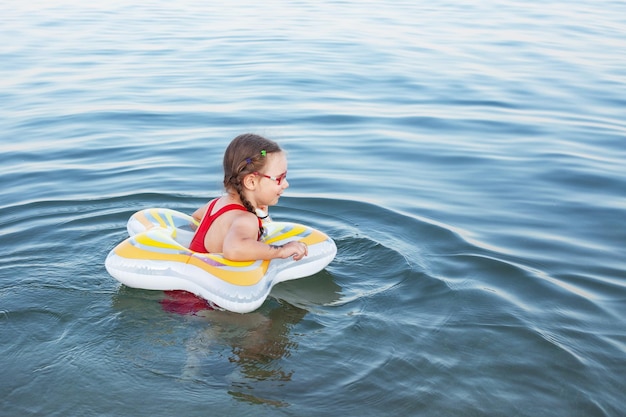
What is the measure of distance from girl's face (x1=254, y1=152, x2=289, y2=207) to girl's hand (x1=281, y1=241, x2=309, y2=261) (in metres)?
0.33

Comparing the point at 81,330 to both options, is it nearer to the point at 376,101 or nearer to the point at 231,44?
the point at 376,101

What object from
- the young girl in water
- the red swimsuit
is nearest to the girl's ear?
the young girl in water

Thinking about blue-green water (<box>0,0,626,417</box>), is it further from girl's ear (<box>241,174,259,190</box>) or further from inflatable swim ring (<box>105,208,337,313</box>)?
girl's ear (<box>241,174,259,190</box>)

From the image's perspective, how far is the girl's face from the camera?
5180mm

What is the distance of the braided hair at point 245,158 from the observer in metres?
5.14

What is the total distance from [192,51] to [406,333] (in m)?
10.9

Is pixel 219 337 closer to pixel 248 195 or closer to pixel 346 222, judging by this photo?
pixel 248 195

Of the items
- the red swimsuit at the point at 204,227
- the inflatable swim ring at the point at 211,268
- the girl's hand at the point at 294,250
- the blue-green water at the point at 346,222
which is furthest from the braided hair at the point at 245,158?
the blue-green water at the point at 346,222

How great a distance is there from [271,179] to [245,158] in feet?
0.72

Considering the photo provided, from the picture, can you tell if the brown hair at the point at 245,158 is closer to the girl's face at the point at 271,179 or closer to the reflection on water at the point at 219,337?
the girl's face at the point at 271,179

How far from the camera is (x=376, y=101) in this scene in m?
10.8

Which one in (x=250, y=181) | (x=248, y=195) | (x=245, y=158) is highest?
(x=245, y=158)

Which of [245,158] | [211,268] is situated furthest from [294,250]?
[245,158]

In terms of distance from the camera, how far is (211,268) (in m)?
4.96
